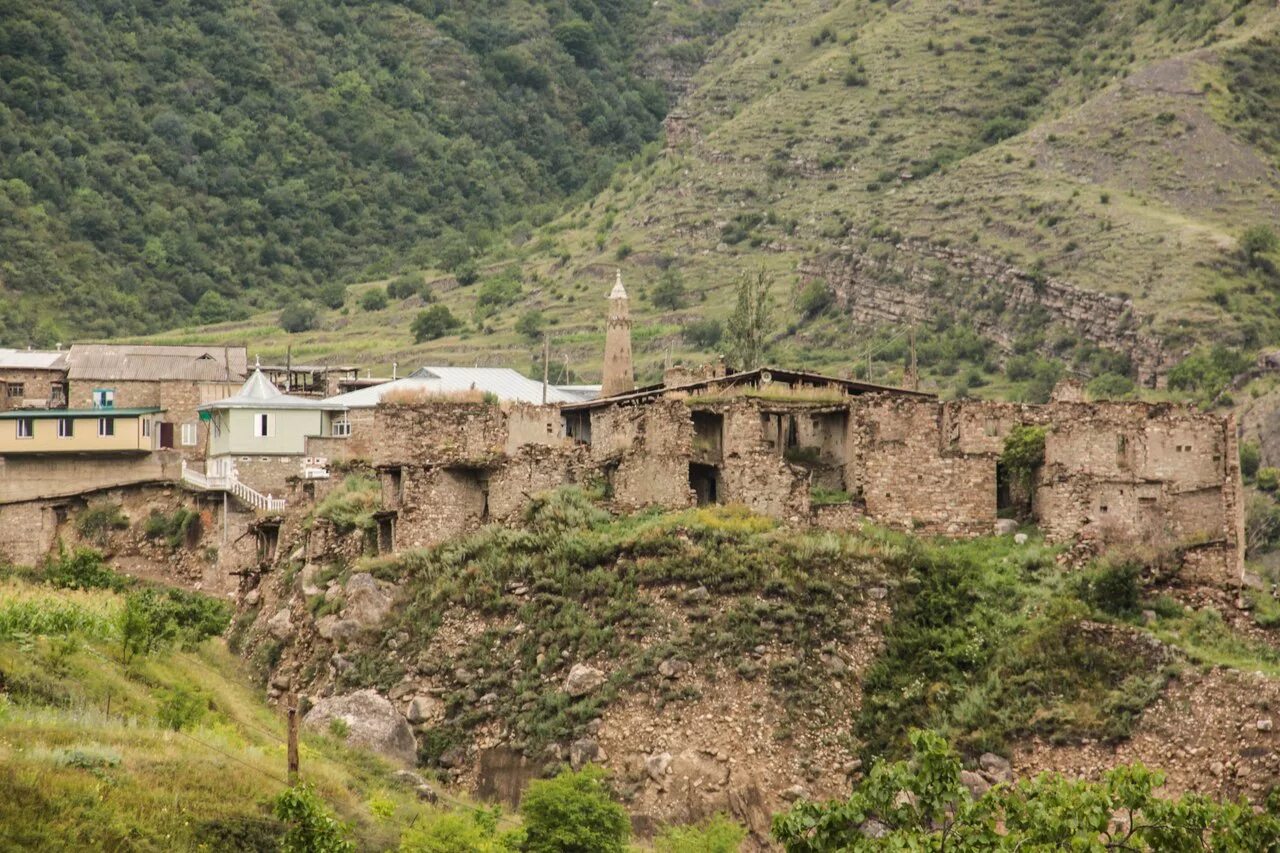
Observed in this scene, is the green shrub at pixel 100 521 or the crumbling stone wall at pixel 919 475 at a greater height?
the crumbling stone wall at pixel 919 475

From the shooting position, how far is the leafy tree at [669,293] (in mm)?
135125

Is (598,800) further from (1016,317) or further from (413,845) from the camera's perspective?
(1016,317)

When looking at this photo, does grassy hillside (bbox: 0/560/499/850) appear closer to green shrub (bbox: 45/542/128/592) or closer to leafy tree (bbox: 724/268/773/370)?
green shrub (bbox: 45/542/128/592)

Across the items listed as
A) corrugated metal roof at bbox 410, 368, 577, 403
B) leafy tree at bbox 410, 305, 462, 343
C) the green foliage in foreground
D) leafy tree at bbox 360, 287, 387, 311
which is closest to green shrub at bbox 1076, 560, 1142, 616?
the green foliage in foreground

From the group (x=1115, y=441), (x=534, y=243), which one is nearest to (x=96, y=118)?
Answer: (x=534, y=243)

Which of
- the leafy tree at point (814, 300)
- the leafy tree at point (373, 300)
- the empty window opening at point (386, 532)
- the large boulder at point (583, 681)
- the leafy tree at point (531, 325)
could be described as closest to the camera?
the large boulder at point (583, 681)

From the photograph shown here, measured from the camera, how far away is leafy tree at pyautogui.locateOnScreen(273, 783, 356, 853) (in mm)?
36906

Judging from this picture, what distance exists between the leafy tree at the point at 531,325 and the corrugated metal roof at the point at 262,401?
5515cm

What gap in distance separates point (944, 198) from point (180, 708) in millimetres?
95690

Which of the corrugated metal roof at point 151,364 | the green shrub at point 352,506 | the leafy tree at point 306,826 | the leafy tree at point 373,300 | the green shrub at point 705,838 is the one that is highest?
the leafy tree at point 373,300

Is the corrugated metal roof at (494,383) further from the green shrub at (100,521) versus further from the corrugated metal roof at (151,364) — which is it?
the green shrub at (100,521)

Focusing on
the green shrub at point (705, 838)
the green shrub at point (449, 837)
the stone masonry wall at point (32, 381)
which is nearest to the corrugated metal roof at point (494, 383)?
the stone masonry wall at point (32, 381)

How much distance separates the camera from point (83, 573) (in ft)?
228

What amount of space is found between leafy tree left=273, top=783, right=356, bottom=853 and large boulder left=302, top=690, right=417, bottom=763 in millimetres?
10970
